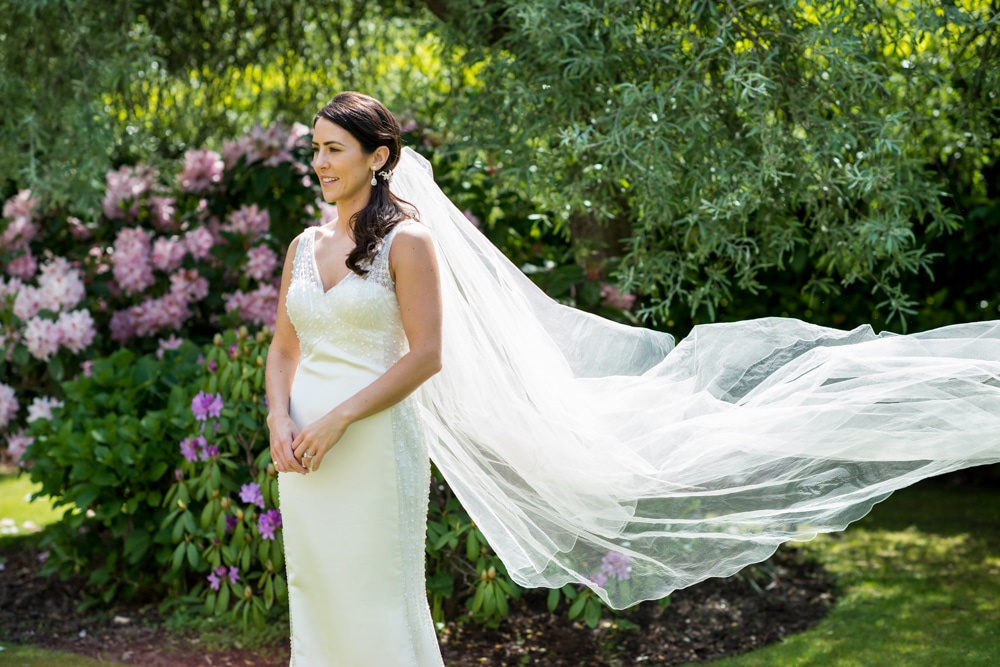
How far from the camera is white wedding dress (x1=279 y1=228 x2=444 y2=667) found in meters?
2.89

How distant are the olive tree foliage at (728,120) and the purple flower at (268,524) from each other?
5.61 feet

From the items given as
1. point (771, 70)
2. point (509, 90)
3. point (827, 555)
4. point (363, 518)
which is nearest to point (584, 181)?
point (509, 90)

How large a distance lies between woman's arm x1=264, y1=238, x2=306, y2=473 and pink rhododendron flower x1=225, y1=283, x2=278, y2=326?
6.46 ft

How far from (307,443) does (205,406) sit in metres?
1.77

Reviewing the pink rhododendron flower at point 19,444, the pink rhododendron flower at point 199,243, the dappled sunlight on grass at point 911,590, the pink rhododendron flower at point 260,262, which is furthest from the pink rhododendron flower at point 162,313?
the dappled sunlight on grass at point 911,590

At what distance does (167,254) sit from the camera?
211 inches

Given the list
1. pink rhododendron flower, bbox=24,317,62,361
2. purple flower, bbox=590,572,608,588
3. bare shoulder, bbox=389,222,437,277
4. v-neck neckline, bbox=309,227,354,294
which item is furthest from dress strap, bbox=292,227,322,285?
pink rhododendron flower, bbox=24,317,62,361

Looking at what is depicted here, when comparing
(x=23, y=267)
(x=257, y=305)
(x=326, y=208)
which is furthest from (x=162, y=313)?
(x=326, y=208)

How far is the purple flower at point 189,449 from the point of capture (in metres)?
4.39

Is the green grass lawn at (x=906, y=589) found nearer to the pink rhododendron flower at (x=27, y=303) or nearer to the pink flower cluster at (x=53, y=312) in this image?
the pink flower cluster at (x=53, y=312)

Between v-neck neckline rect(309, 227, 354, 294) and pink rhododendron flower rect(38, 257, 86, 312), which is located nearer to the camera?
v-neck neckline rect(309, 227, 354, 294)

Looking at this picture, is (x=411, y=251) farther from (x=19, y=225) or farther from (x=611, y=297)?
→ (x=19, y=225)

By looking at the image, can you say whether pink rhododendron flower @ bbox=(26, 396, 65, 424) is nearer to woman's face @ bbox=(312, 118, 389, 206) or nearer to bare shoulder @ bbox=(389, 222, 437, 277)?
woman's face @ bbox=(312, 118, 389, 206)

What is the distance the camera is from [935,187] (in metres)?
4.33
